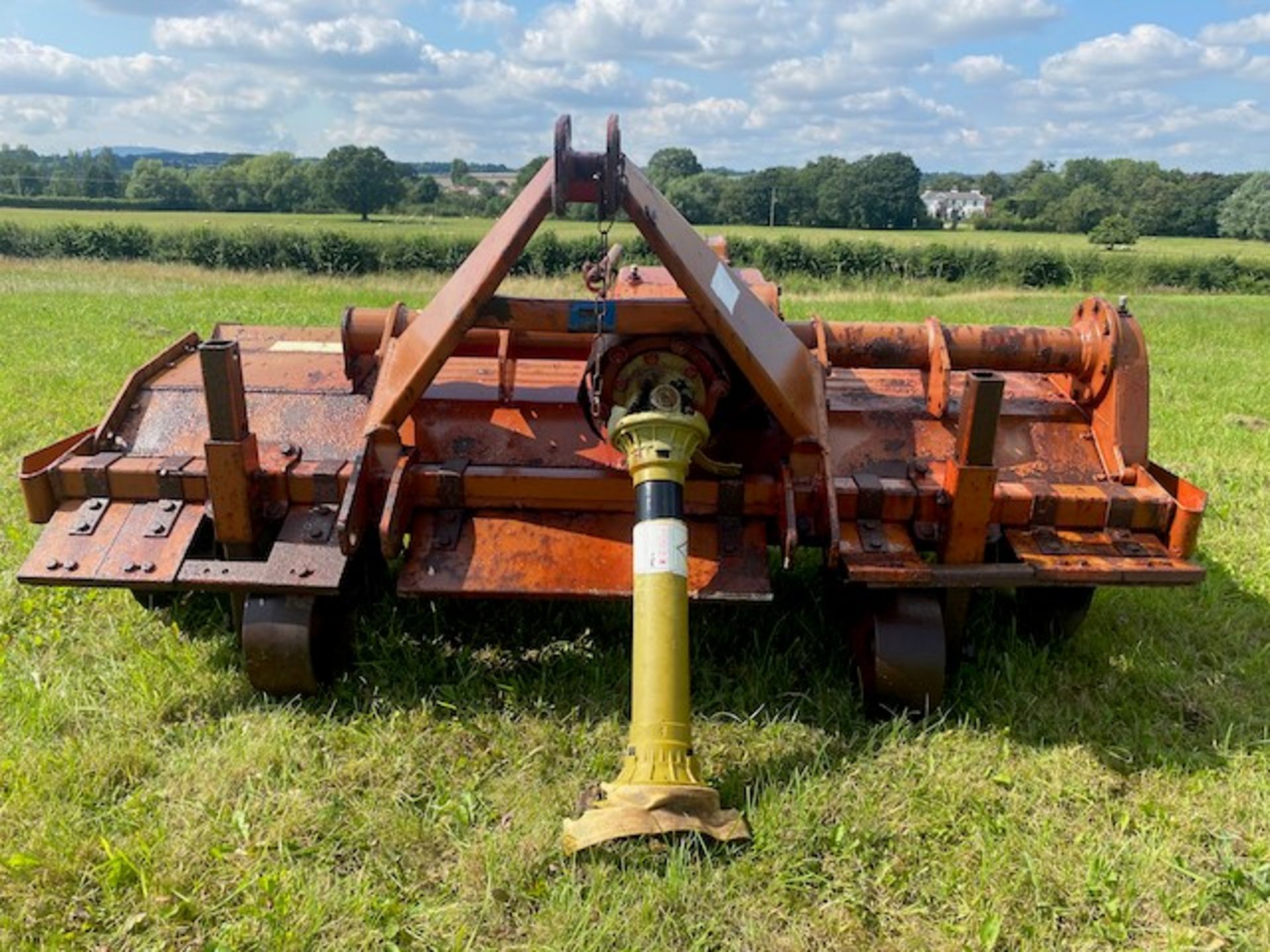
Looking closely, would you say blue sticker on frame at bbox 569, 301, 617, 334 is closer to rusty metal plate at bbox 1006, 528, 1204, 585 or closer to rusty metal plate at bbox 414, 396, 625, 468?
rusty metal plate at bbox 414, 396, 625, 468

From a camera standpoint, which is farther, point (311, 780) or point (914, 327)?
point (914, 327)

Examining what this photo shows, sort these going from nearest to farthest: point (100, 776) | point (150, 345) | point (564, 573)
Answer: point (100, 776) → point (564, 573) → point (150, 345)

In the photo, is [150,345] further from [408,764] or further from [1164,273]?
[1164,273]

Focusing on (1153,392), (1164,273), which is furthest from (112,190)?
(1153,392)

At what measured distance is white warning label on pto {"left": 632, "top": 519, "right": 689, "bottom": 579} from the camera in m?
2.84

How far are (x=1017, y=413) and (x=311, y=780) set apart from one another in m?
2.86

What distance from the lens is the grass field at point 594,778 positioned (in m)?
2.54

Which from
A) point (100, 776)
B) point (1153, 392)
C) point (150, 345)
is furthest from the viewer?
point (150, 345)

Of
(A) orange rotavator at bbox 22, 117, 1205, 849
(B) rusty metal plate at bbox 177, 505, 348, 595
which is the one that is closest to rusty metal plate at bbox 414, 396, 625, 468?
(A) orange rotavator at bbox 22, 117, 1205, 849

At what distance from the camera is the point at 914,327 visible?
3.82m

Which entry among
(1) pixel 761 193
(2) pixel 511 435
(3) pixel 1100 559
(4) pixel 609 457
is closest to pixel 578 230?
(1) pixel 761 193

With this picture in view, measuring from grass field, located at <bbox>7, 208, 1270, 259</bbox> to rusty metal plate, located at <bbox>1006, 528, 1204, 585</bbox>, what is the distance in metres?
30.0

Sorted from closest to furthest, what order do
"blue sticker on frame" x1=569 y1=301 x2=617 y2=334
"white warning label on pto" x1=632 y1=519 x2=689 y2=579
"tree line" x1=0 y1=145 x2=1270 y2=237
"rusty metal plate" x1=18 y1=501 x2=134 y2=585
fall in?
"white warning label on pto" x1=632 y1=519 x2=689 y2=579 < "blue sticker on frame" x1=569 y1=301 x2=617 y2=334 < "rusty metal plate" x1=18 y1=501 x2=134 y2=585 < "tree line" x1=0 y1=145 x2=1270 y2=237

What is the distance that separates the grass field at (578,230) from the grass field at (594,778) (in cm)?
2962
